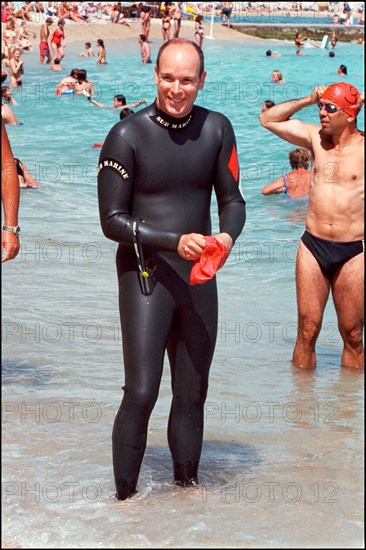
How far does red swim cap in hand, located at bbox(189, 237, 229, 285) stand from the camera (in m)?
3.94

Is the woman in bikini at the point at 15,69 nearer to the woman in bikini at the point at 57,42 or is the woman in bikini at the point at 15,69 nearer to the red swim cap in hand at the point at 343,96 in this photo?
the woman in bikini at the point at 57,42

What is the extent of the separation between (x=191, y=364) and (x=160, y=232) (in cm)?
60

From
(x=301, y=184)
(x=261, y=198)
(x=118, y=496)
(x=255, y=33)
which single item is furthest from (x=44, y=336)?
(x=255, y=33)

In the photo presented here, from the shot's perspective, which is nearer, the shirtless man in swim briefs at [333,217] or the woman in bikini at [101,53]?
the shirtless man in swim briefs at [333,217]

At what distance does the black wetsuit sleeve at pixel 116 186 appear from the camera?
161 inches

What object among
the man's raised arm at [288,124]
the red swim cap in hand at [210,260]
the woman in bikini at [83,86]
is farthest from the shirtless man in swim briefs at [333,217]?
the woman in bikini at [83,86]

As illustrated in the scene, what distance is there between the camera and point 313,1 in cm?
5856

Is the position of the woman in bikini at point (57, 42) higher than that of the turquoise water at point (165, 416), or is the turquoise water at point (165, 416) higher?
the turquoise water at point (165, 416)

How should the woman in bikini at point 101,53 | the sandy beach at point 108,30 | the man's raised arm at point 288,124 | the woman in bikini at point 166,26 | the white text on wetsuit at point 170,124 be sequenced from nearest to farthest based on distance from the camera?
the white text on wetsuit at point 170,124 → the man's raised arm at point 288,124 → the woman in bikini at point 101,53 → the woman in bikini at point 166,26 → the sandy beach at point 108,30

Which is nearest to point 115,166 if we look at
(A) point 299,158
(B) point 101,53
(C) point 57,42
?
(A) point 299,158

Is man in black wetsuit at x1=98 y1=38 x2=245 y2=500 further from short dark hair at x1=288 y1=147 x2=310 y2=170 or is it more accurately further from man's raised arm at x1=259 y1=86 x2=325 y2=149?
short dark hair at x1=288 y1=147 x2=310 y2=170

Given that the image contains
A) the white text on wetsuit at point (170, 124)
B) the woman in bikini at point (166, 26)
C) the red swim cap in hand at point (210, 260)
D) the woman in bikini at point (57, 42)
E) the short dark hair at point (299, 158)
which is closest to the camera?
the red swim cap in hand at point (210, 260)

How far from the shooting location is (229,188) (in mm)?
4344

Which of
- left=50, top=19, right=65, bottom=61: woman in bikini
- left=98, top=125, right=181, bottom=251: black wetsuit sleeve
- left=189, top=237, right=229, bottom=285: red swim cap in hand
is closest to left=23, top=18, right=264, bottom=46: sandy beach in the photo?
left=50, top=19, right=65, bottom=61: woman in bikini
